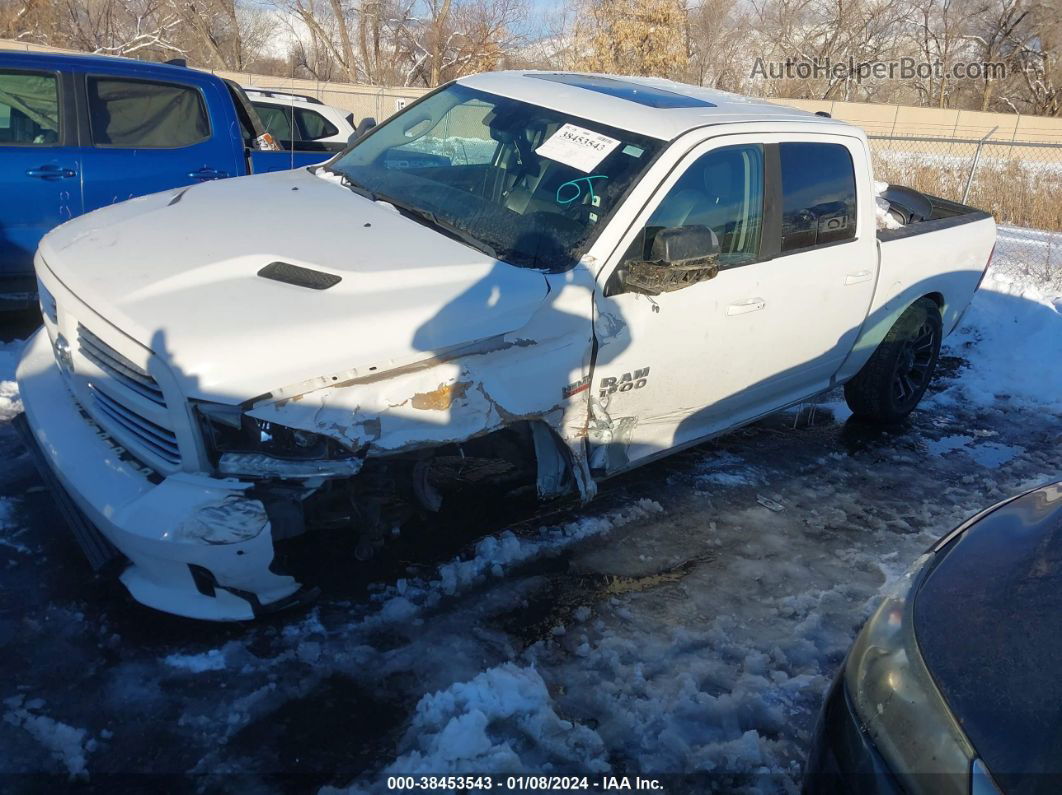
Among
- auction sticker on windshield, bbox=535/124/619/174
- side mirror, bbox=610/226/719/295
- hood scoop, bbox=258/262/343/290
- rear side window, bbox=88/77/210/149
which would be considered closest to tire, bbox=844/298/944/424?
side mirror, bbox=610/226/719/295

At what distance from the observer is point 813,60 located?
38125mm

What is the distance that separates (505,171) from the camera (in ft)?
12.6

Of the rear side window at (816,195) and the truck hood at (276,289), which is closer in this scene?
the truck hood at (276,289)

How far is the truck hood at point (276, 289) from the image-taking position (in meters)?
2.62

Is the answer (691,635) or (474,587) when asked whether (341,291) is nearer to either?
(474,587)

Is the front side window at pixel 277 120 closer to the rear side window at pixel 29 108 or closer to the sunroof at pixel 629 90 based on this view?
the rear side window at pixel 29 108

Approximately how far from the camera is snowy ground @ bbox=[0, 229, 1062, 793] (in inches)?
101

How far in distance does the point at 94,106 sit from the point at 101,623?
13.9 ft

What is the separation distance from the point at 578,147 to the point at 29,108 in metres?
4.12

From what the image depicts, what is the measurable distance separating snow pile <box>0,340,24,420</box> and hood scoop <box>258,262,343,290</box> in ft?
5.95

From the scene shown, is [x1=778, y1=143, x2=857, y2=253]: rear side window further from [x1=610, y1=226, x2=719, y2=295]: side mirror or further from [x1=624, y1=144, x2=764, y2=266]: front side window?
[x1=610, y1=226, x2=719, y2=295]: side mirror

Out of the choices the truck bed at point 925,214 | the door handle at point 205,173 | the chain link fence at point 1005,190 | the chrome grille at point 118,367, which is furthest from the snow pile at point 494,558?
the chain link fence at point 1005,190

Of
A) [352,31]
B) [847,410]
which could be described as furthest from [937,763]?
[352,31]

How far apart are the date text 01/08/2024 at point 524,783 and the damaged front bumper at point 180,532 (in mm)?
765
